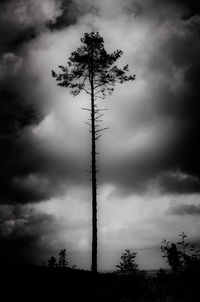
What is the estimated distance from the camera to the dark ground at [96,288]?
26.4 feet

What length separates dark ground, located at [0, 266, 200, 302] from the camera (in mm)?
8047

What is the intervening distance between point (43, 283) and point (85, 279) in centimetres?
200

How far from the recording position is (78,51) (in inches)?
692

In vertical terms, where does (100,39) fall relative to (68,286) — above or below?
above

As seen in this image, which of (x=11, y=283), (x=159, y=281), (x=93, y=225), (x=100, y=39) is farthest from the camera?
(x=100, y=39)

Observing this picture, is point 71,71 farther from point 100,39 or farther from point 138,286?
point 138,286

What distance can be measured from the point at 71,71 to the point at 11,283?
1316 centimetres

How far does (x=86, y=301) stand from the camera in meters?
7.89

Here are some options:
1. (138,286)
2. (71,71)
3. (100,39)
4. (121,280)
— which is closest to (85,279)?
(121,280)

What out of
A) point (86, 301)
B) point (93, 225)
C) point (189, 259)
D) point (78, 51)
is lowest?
point (86, 301)

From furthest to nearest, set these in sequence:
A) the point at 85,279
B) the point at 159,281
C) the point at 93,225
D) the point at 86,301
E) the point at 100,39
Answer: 1. the point at 100,39
2. the point at 93,225
3. the point at 85,279
4. the point at 159,281
5. the point at 86,301

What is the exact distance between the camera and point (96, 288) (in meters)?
9.34

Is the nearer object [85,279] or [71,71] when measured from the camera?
[85,279]

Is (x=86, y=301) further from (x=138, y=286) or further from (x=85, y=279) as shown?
(x=85, y=279)
